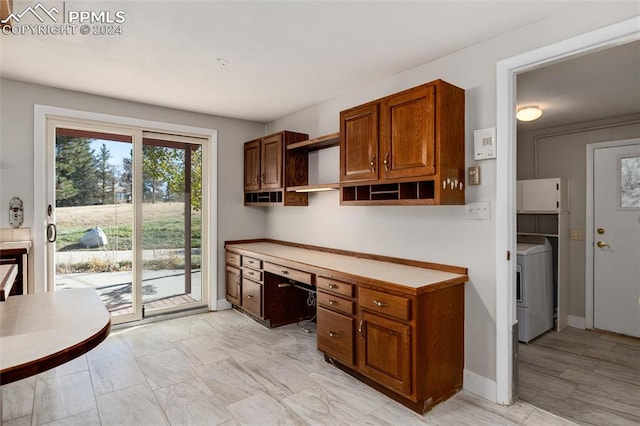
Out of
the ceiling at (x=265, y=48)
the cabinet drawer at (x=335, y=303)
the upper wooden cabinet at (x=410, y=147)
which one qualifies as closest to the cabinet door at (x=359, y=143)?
the upper wooden cabinet at (x=410, y=147)

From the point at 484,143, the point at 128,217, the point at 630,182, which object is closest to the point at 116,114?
the point at 128,217

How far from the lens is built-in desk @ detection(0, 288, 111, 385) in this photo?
1014mm

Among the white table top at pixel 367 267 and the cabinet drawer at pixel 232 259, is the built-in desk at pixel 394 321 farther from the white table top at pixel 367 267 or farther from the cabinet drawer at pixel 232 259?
the cabinet drawer at pixel 232 259

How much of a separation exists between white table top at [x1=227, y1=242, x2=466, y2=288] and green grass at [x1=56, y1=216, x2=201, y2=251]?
919 mm

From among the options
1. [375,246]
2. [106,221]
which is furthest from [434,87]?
[106,221]

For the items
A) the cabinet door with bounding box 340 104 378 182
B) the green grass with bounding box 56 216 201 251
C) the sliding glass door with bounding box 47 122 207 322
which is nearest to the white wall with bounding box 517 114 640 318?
the cabinet door with bounding box 340 104 378 182

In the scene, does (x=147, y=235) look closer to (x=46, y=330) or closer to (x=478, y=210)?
(x=46, y=330)

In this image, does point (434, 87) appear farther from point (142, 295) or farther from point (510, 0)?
point (142, 295)

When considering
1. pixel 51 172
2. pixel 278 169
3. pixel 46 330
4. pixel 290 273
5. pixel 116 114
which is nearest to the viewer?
pixel 46 330

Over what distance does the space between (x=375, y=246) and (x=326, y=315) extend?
817mm

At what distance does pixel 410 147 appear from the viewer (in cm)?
245

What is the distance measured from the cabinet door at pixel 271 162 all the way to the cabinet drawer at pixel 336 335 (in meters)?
1.71

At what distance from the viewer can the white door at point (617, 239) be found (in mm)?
3707
